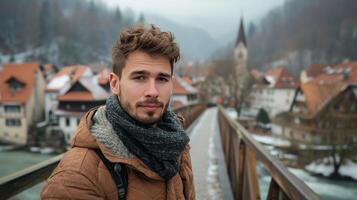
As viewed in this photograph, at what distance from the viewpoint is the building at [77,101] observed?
3192cm

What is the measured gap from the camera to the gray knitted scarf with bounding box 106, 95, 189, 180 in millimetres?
1699

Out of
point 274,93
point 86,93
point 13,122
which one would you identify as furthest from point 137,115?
point 274,93

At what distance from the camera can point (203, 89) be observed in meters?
53.2

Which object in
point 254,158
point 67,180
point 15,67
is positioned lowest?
point 254,158

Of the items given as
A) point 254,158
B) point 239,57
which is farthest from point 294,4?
point 254,158

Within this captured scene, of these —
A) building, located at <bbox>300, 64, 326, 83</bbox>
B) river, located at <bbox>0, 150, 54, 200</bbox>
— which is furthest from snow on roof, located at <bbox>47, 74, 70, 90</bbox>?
building, located at <bbox>300, 64, 326, 83</bbox>

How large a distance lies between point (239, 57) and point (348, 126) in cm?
5292

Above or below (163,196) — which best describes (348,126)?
below

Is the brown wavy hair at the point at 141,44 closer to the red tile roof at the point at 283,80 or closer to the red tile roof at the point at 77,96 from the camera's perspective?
the red tile roof at the point at 77,96

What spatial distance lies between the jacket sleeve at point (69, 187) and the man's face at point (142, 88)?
18.9 inches

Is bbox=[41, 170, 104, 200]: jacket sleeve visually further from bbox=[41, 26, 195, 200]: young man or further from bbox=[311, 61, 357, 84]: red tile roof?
bbox=[311, 61, 357, 84]: red tile roof

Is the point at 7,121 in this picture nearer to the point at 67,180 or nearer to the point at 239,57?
the point at 67,180

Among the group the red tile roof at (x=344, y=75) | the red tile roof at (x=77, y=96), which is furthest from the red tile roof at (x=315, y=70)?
the red tile roof at (x=77, y=96)

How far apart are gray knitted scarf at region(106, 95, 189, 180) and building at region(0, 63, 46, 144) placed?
37.0 m
